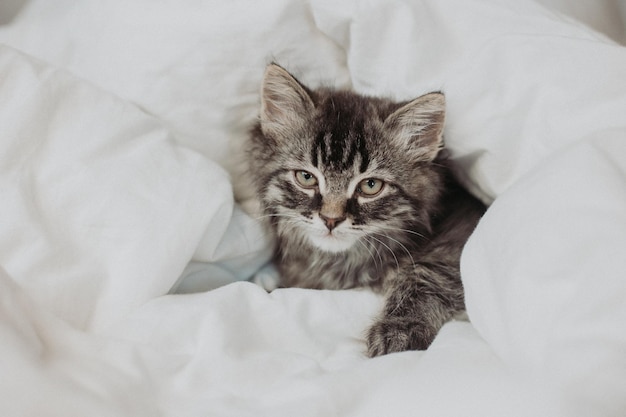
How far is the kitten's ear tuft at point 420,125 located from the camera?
1.31 metres

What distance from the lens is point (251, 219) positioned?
156 cm

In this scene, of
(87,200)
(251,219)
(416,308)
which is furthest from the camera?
(251,219)

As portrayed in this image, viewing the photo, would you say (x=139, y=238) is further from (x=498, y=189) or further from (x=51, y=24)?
(x=498, y=189)

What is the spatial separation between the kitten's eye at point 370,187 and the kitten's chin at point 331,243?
13 centimetres

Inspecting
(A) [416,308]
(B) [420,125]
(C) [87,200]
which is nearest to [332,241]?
(A) [416,308]

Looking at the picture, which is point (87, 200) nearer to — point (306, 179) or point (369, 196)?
point (306, 179)

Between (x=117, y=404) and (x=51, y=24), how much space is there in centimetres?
111

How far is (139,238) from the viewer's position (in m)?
1.24

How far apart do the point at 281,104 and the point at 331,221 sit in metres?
0.36

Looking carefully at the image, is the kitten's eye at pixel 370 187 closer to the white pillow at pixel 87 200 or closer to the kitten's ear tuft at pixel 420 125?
the kitten's ear tuft at pixel 420 125

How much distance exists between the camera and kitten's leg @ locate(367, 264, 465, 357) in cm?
125

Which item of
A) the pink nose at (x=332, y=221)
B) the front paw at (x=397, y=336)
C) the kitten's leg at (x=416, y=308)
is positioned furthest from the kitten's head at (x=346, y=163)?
the front paw at (x=397, y=336)

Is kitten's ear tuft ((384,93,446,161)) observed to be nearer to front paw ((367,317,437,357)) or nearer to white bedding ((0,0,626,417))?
white bedding ((0,0,626,417))

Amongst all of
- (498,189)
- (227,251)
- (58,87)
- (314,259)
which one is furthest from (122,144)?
(498,189)
